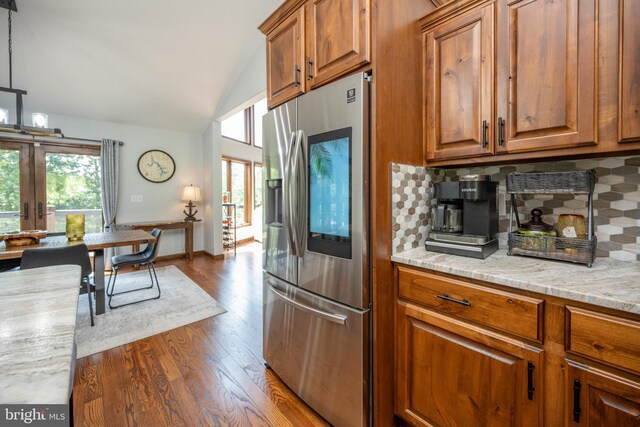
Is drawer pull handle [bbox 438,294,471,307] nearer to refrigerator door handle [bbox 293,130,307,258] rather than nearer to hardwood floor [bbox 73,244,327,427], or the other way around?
refrigerator door handle [bbox 293,130,307,258]

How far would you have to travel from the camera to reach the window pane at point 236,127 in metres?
6.08

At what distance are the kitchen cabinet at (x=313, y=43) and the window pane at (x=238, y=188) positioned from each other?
4669 mm

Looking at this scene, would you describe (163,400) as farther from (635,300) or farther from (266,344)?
(635,300)

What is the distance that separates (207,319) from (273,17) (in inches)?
102

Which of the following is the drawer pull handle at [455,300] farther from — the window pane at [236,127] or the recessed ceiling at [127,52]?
the window pane at [236,127]

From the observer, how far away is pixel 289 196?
1.62 meters

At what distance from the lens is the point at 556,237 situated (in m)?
1.31

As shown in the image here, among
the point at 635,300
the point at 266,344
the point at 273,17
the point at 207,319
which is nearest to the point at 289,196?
the point at 266,344

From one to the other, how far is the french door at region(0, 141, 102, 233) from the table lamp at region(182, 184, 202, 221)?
49.7 inches

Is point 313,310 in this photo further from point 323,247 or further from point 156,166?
point 156,166

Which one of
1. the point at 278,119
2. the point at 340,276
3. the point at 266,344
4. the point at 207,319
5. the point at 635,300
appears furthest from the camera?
the point at 207,319

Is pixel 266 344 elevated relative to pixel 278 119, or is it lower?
lower

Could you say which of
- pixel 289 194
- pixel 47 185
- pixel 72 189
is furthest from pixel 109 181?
pixel 289 194

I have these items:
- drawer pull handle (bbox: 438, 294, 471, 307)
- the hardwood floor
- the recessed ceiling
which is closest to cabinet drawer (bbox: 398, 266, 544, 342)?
drawer pull handle (bbox: 438, 294, 471, 307)
